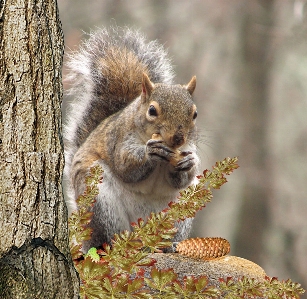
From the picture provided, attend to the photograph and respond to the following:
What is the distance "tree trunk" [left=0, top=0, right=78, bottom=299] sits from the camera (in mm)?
1042

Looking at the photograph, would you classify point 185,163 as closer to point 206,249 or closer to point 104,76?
point 206,249

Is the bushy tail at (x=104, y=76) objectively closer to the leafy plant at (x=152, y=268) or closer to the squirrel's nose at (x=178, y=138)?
the squirrel's nose at (x=178, y=138)

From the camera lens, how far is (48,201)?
3.51 ft

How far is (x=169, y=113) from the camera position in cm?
260

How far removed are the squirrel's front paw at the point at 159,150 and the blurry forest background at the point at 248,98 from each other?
12.4ft

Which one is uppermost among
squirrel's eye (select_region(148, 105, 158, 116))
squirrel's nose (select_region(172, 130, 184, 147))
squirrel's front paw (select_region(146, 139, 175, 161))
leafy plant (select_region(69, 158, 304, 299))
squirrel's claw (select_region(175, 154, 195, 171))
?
squirrel's eye (select_region(148, 105, 158, 116))

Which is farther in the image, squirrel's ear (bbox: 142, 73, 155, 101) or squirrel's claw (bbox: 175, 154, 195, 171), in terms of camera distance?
squirrel's ear (bbox: 142, 73, 155, 101)

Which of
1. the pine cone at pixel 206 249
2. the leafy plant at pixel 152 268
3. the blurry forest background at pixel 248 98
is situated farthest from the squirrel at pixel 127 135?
the blurry forest background at pixel 248 98

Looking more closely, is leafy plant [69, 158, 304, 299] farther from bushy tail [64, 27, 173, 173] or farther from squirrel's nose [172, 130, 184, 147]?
bushy tail [64, 27, 173, 173]

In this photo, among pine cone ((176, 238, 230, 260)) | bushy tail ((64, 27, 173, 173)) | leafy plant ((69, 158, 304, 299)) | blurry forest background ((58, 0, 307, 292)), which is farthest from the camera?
blurry forest background ((58, 0, 307, 292))

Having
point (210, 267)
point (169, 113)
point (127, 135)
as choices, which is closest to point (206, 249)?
point (210, 267)

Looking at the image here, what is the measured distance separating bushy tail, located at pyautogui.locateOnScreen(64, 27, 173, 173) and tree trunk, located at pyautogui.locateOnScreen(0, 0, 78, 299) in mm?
2171

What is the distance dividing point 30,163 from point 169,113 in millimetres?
1568

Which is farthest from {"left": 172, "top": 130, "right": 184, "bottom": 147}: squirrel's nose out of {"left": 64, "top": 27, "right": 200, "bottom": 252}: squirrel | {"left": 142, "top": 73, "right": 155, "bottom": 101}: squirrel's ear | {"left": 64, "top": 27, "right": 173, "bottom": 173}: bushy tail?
{"left": 64, "top": 27, "right": 173, "bottom": 173}: bushy tail
